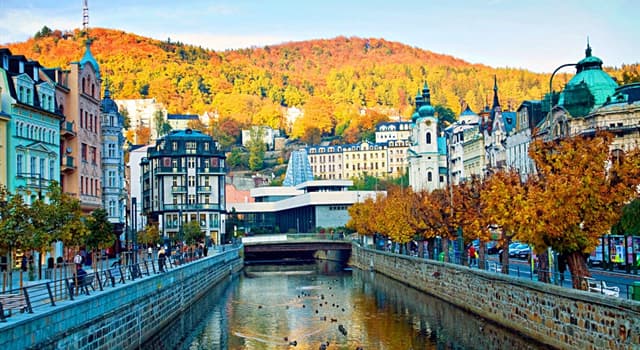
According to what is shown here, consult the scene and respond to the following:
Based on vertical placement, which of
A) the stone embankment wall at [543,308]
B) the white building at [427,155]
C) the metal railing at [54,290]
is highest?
the white building at [427,155]

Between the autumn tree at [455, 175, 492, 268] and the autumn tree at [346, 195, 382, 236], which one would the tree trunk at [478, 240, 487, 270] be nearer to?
the autumn tree at [455, 175, 492, 268]

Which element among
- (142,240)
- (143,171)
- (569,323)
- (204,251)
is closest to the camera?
(569,323)

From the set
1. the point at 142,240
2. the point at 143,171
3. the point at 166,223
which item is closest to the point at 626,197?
the point at 142,240

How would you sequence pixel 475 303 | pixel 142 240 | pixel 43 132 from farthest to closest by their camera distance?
1. pixel 142 240
2. pixel 43 132
3. pixel 475 303

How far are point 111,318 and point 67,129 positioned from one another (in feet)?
107

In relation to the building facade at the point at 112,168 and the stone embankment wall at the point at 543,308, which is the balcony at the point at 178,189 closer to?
the building facade at the point at 112,168

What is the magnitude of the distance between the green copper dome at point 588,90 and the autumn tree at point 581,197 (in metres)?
51.3

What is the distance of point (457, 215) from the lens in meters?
54.2

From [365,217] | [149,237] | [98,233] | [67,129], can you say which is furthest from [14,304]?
[365,217]

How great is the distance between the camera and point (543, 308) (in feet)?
111

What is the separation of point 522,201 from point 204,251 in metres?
48.7

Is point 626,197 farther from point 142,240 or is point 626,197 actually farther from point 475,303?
point 142,240

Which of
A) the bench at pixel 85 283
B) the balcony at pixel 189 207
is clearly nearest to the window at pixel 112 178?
the balcony at pixel 189 207

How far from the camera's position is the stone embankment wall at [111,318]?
23.0m
